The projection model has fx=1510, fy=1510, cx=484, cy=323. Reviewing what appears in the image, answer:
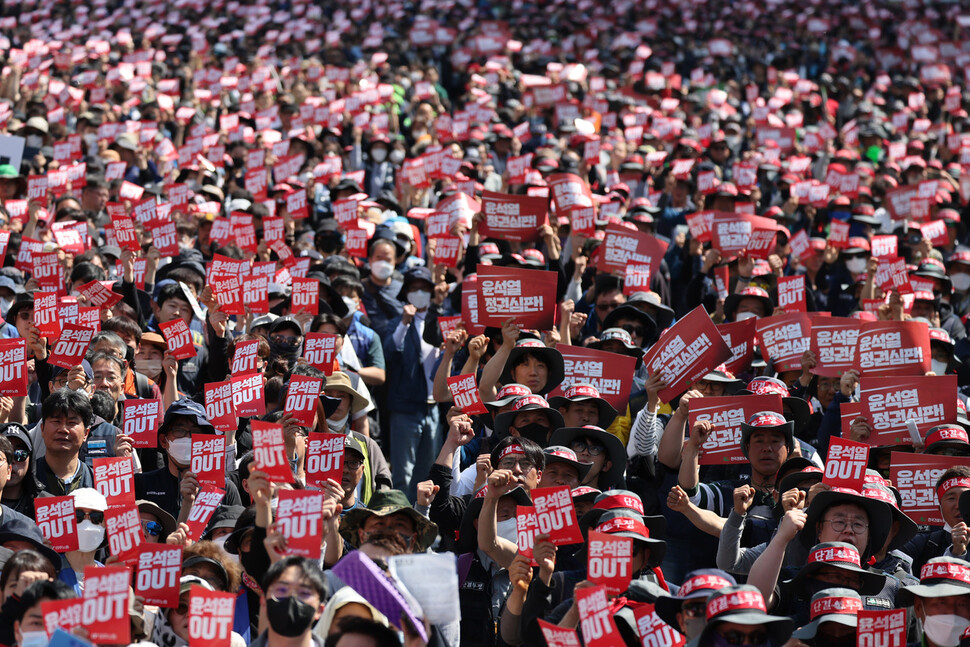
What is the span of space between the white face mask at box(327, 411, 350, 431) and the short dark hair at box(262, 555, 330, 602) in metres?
3.42

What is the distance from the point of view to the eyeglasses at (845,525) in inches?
307

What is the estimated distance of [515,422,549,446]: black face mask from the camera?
29.6ft

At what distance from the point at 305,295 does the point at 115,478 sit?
134 inches

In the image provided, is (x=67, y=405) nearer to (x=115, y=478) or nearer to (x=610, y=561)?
(x=115, y=478)

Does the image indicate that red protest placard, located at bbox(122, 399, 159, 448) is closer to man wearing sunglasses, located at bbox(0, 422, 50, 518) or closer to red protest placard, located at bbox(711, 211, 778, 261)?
man wearing sunglasses, located at bbox(0, 422, 50, 518)

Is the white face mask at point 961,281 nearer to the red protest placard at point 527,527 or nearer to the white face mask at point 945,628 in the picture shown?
the white face mask at point 945,628

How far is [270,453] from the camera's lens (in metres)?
7.17

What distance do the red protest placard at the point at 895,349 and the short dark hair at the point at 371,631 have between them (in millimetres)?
5461

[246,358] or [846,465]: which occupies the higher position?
[246,358]

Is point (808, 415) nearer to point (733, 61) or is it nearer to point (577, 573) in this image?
point (577, 573)

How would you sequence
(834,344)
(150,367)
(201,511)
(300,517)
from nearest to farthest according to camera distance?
1. (300,517)
2. (201,511)
3. (150,367)
4. (834,344)

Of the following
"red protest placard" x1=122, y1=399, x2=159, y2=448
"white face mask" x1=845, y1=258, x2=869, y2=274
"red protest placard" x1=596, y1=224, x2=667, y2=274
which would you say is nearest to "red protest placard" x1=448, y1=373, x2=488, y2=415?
"red protest placard" x1=122, y1=399, x2=159, y2=448

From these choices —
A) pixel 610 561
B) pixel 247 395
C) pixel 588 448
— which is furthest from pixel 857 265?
pixel 610 561

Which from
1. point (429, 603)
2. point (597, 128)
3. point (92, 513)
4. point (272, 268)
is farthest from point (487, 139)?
point (429, 603)
